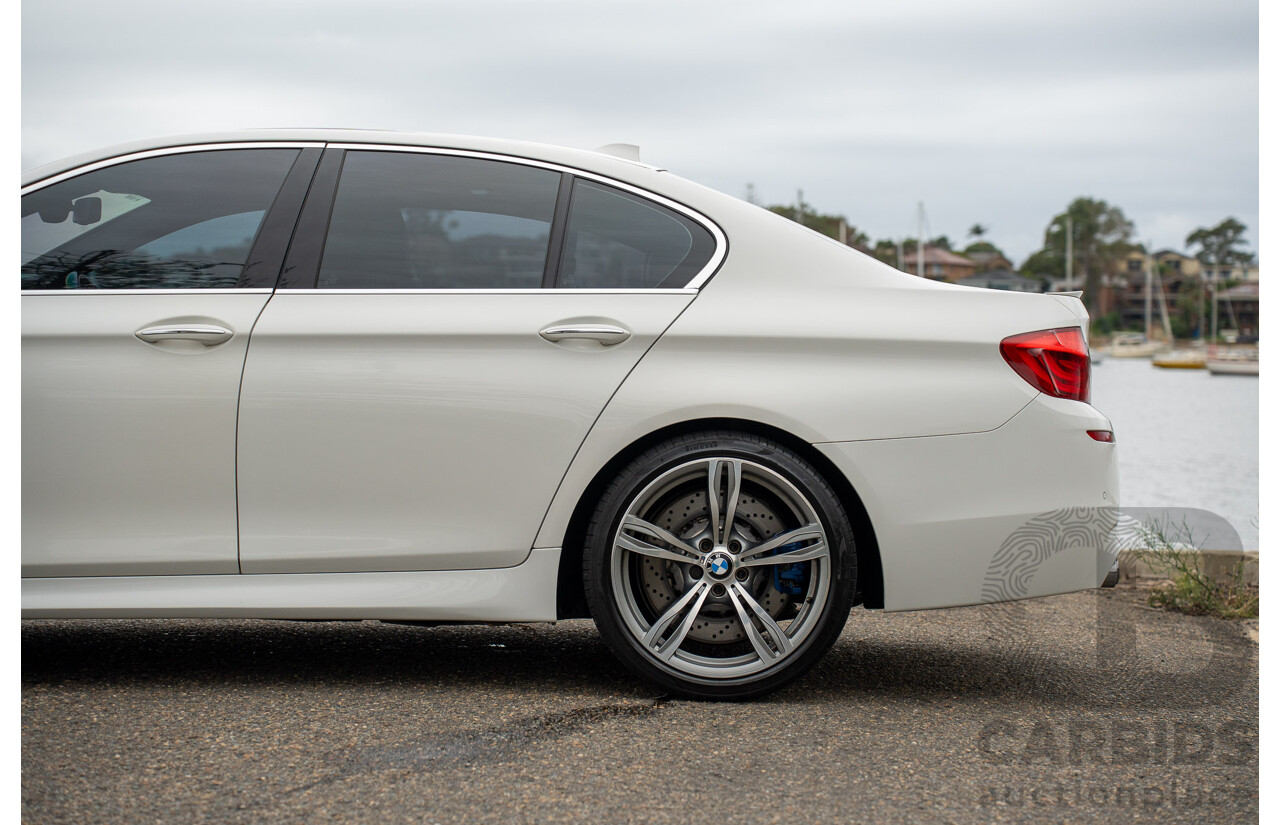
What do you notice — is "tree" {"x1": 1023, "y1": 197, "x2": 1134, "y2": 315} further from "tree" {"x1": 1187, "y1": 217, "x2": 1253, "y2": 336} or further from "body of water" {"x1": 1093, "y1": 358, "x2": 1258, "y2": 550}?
"body of water" {"x1": 1093, "y1": 358, "x2": 1258, "y2": 550}

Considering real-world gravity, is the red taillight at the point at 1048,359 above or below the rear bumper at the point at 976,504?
above

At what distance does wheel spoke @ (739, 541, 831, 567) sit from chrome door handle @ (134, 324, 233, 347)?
1.69 m

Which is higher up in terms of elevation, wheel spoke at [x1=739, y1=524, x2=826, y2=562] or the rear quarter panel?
the rear quarter panel

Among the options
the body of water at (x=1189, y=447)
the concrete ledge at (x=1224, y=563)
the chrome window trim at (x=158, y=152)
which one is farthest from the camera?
the body of water at (x=1189, y=447)

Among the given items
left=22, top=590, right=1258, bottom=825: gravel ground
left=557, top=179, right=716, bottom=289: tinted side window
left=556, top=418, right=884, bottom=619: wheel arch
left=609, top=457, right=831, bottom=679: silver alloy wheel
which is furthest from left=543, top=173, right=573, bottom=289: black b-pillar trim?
left=22, top=590, right=1258, bottom=825: gravel ground

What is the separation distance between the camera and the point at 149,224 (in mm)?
3562

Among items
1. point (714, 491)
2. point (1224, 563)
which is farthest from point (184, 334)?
point (1224, 563)

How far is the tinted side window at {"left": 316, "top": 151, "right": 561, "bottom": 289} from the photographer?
350 cm

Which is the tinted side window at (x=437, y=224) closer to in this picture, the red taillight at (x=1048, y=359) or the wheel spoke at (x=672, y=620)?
the wheel spoke at (x=672, y=620)

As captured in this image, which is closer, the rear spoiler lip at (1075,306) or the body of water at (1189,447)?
the rear spoiler lip at (1075,306)

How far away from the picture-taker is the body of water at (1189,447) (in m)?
15.5

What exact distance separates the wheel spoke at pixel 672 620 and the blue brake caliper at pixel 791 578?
0.23 meters

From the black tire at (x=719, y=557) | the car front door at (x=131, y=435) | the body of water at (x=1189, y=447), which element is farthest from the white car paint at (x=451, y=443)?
the body of water at (x=1189, y=447)

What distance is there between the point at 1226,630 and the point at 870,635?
1627mm
